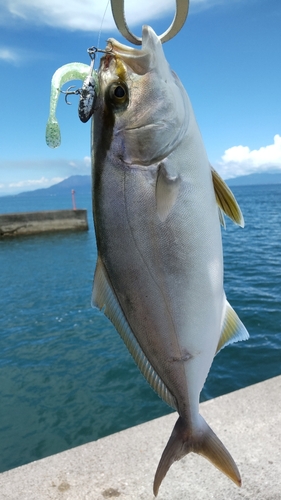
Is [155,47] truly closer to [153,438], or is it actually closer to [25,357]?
[153,438]

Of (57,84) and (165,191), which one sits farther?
(57,84)

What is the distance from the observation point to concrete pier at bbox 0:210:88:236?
3112 centimetres

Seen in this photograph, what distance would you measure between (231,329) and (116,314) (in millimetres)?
569

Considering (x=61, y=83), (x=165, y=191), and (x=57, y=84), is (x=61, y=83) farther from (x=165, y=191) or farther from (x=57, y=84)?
(x=165, y=191)

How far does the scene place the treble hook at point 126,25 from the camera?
1539 mm

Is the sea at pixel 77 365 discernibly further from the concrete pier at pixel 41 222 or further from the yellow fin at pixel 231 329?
the concrete pier at pixel 41 222

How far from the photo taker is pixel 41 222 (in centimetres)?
3209

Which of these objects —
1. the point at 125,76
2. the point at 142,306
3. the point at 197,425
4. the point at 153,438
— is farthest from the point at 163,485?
the point at 125,76

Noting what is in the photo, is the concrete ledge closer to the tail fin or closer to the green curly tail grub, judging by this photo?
the tail fin

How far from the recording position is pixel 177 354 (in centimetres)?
180

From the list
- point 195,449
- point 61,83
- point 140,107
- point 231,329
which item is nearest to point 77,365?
point 195,449

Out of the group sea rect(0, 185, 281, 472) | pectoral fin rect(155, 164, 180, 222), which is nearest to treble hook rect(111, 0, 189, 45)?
pectoral fin rect(155, 164, 180, 222)

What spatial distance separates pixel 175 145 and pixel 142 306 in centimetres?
65

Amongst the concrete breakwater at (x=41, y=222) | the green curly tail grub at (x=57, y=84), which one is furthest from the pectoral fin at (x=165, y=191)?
the concrete breakwater at (x=41, y=222)
